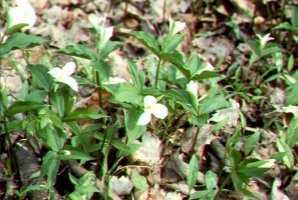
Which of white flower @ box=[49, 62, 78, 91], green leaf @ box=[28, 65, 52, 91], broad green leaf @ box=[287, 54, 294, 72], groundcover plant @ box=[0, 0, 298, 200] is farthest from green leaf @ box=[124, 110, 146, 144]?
broad green leaf @ box=[287, 54, 294, 72]

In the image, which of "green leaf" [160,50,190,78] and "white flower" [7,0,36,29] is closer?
"white flower" [7,0,36,29]

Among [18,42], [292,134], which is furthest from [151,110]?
[292,134]

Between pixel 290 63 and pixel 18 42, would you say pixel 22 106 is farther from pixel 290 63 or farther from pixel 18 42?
pixel 290 63

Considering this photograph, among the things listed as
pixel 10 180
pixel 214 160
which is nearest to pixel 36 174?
pixel 10 180

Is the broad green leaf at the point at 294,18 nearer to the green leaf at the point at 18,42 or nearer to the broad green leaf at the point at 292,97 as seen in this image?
the broad green leaf at the point at 292,97

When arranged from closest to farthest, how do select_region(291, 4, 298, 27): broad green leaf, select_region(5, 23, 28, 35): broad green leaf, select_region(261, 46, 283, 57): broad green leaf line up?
select_region(5, 23, 28, 35): broad green leaf → select_region(261, 46, 283, 57): broad green leaf → select_region(291, 4, 298, 27): broad green leaf

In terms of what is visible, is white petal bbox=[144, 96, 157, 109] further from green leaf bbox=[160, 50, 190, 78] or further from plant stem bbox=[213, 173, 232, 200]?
plant stem bbox=[213, 173, 232, 200]

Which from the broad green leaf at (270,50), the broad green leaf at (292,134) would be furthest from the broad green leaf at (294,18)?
the broad green leaf at (292,134)
